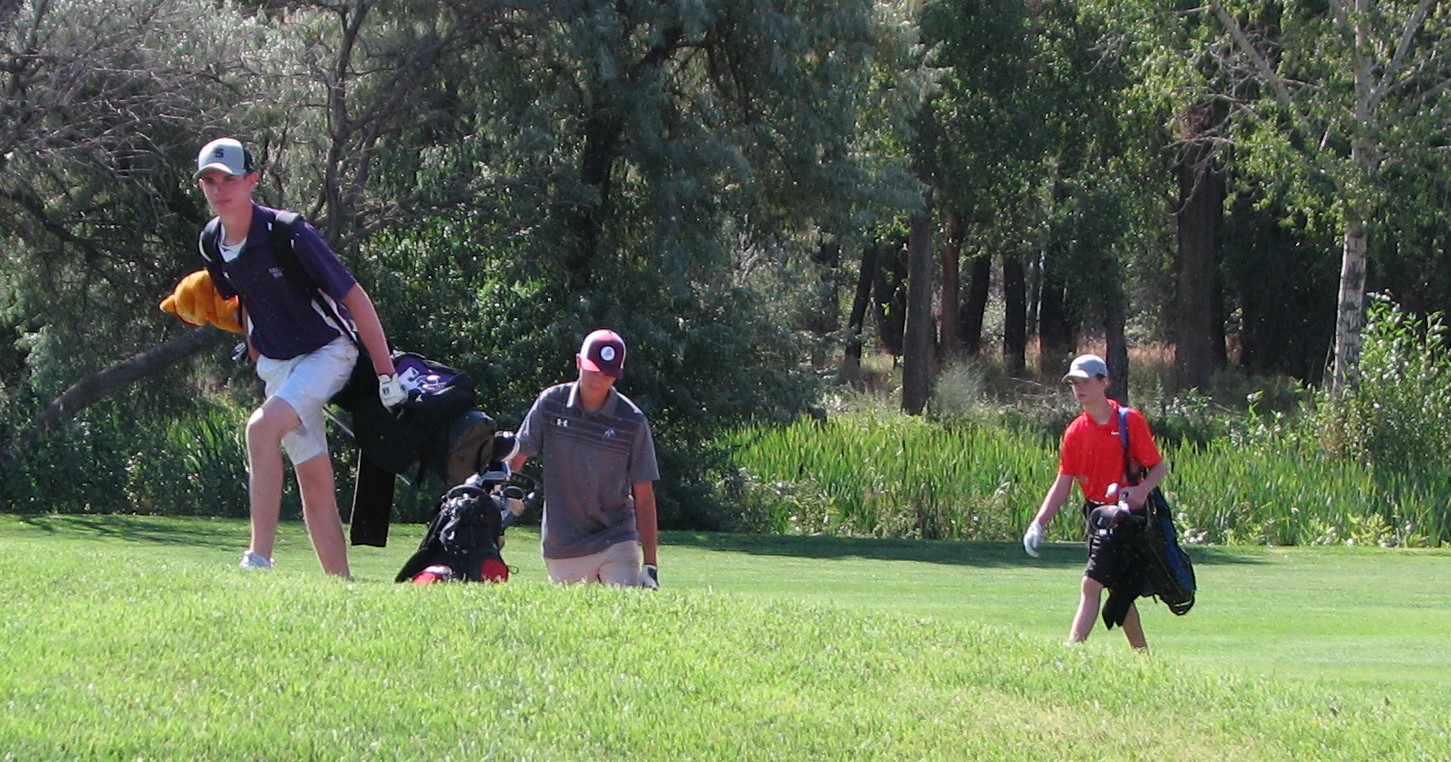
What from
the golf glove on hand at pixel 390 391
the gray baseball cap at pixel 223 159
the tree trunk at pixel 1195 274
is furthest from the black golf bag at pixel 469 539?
the tree trunk at pixel 1195 274

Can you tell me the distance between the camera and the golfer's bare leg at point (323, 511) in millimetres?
8469

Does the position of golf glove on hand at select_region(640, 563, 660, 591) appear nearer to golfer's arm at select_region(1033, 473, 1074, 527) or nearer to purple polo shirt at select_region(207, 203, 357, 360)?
purple polo shirt at select_region(207, 203, 357, 360)

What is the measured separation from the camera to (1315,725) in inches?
288

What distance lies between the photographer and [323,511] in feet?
28.2

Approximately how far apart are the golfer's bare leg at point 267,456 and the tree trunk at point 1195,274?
34366 millimetres

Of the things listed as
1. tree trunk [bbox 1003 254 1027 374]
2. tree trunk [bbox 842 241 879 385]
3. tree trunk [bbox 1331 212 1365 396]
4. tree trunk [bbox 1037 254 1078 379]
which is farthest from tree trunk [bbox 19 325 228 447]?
tree trunk [bbox 1003 254 1027 374]

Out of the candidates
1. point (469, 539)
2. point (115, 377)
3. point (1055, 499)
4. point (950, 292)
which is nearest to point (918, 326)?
point (950, 292)

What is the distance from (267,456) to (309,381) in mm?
378

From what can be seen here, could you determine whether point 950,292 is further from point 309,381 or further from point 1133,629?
point 309,381

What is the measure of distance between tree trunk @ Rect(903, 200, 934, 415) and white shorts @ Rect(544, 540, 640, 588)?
29.6 m

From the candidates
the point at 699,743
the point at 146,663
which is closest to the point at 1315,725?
the point at 699,743

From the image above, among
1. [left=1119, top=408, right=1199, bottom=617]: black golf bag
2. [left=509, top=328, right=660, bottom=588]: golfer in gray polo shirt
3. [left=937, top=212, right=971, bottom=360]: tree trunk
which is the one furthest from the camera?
[left=937, top=212, right=971, bottom=360]: tree trunk

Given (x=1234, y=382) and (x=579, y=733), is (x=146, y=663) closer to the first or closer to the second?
(x=579, y=733)

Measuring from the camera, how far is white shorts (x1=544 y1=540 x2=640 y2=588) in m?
8.99
